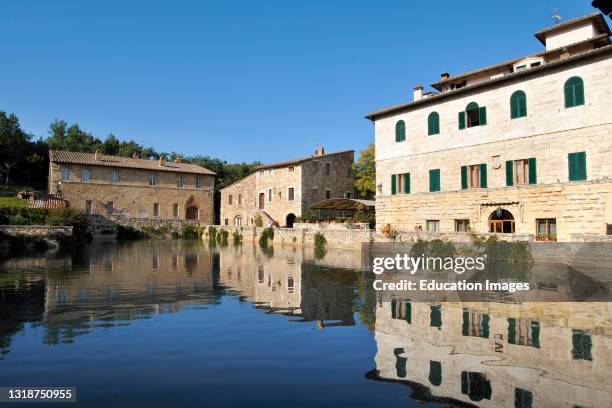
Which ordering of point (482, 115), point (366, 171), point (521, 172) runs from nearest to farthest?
point (521, 172) → point (482, 115) → point (366, 171)

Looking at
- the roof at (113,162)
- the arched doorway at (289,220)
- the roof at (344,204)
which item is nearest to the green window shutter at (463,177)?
the roof at (344,204)

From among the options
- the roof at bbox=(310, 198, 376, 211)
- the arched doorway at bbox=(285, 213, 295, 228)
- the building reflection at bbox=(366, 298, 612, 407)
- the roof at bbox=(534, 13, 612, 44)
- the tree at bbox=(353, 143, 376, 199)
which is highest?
the roof at bbox=(534, 13, 612, 44)

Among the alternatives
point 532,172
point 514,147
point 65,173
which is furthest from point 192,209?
point 532,172

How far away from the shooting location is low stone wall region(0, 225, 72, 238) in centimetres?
2562

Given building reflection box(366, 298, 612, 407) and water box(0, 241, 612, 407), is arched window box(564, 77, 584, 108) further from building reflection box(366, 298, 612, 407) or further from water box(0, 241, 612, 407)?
building reflection box(366, 298, 612, 407)

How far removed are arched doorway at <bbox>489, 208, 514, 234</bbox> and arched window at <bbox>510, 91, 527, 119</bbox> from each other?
15.5 feet

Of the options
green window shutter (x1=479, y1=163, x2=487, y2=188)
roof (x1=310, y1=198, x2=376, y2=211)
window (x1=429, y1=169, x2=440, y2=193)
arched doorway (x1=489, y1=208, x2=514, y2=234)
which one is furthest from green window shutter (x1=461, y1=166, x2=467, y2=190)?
roof (x1=310, y1=198, x2=376, y2=211)

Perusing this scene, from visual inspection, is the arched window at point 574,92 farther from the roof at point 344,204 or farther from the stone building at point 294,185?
the stone building at point 294,185

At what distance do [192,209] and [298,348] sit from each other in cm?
4582

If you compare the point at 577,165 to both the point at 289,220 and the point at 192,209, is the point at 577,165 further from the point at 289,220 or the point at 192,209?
the point at 192,209

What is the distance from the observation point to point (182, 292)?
11.2 meters

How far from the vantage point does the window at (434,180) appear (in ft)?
81.2

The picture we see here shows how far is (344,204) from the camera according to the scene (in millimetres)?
34688

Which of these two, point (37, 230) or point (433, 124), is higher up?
point (433, 124)
